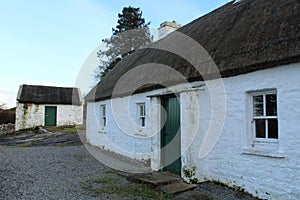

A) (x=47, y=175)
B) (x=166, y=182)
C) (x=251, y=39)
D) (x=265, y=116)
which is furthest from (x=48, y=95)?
(x=265, y=116)

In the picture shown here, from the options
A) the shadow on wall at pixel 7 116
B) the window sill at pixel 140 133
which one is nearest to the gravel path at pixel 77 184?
the window sill at pixel 140 133

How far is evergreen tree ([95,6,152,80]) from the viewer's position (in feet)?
114

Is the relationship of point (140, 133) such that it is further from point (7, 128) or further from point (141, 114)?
point (7, 128)

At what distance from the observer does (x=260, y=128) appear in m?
5.65

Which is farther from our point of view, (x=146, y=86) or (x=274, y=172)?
(x=146, y=86)

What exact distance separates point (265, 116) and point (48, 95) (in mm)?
27008

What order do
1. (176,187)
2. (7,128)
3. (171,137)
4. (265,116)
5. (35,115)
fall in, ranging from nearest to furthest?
(265,116) → (176,187) → (171,137) → (35,115) → (7,128)

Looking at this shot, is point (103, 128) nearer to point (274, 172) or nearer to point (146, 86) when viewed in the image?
point (146, 86)

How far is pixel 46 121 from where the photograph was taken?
90.6 feet

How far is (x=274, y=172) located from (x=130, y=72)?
322 inches

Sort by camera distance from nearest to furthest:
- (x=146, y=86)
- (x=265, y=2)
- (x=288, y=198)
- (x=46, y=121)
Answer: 1. (x=288, y=198)
2. (x=265, y=2)
3. (x=146, y=86)
4. (x=46, y=121)

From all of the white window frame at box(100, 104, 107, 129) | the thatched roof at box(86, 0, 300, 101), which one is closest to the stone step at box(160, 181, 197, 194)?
the thatched roof at box(86, 0, 300, 101)

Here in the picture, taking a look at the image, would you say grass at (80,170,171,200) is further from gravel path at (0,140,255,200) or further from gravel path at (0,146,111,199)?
gravel path at (0,146,111,199)

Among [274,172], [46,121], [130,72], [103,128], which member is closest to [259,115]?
[274,172]
